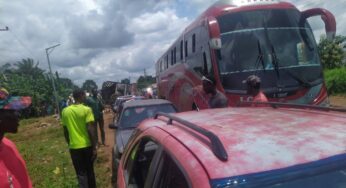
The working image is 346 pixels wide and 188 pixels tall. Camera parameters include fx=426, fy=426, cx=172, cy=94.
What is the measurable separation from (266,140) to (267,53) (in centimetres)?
769

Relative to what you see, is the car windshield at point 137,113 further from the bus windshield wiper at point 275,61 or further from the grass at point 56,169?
the bus windshield wiper at point 275,61

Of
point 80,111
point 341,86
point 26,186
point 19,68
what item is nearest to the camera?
point 26,186

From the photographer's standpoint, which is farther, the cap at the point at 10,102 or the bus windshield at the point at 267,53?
the bus windshield at the point at 267,53

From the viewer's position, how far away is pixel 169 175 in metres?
2.70

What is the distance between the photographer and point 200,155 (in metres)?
2.24

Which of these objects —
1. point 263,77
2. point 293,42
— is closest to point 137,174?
point 263,77

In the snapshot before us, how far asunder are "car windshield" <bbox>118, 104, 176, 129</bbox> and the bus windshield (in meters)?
1.57

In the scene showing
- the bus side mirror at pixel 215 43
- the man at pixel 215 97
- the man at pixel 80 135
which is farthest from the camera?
the bus side mirror at pixel 215 43

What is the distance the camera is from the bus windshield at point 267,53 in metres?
9.68

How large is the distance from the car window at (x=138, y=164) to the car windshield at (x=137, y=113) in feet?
17.5

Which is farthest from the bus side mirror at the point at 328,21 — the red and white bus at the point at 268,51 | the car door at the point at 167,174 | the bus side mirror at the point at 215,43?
the car door at the point at 167,174

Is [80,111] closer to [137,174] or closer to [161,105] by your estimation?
[161,105]

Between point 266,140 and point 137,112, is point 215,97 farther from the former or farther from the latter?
point 266,140

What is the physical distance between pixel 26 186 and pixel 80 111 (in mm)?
3849
